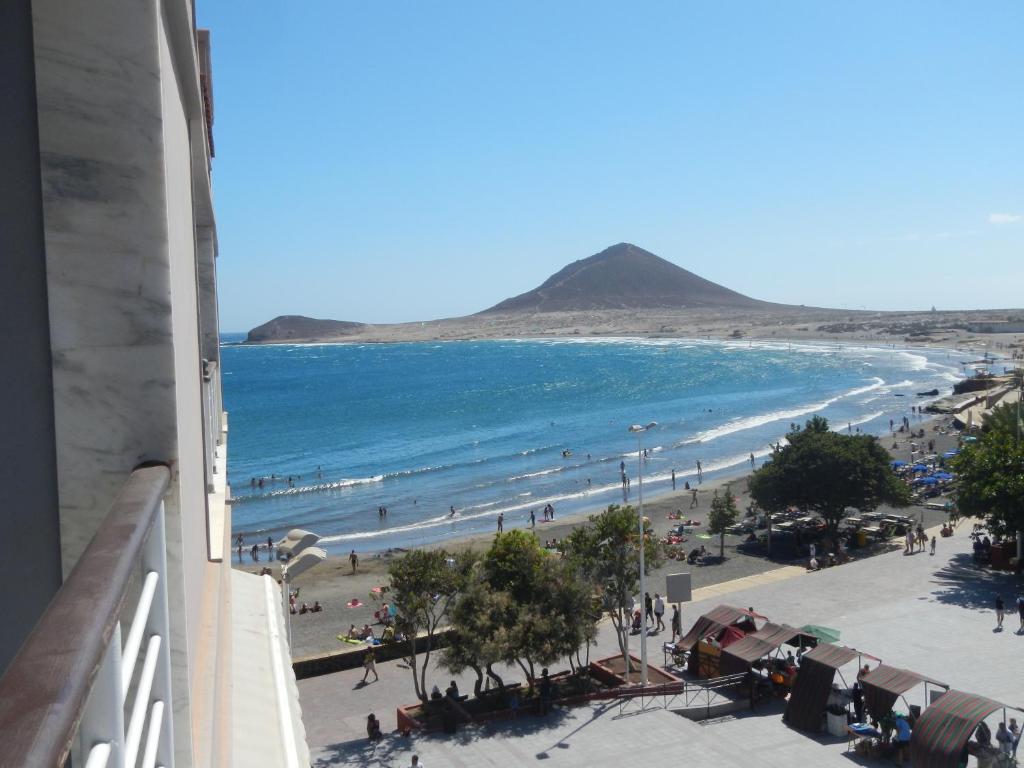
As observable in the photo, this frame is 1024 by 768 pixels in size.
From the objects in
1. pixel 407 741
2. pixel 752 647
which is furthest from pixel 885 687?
pixel 407 741

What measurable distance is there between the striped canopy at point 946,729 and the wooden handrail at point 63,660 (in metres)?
12.9

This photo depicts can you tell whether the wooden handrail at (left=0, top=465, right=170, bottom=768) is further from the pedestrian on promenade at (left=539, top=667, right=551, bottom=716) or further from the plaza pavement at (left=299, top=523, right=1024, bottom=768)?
the pedestrian on promenade at (left=539, top=667, right=551, bottom=716)

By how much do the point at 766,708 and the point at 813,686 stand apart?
159cm

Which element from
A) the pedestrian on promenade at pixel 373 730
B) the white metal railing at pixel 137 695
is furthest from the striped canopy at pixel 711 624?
the white metal railing at pixel 137 695

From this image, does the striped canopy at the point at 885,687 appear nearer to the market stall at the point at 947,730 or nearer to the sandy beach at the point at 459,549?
the market stall at the point at 947,730

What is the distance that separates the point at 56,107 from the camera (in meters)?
2.14

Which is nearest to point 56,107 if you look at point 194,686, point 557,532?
point 194,686

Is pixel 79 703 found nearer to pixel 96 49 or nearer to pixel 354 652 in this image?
pixel 96 49

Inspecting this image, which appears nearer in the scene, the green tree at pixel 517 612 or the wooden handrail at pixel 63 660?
the wooden handrail at pixel 63 660

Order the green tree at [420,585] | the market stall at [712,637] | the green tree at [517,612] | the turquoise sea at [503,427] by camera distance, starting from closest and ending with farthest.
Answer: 1. the green tree at [517,612]
2. the green tree at [420,585]
3. the market stall at [712,637]
4. the turquoise sea at [503,427]

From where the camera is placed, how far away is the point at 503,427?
71.8 m

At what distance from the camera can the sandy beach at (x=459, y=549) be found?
25547 mm

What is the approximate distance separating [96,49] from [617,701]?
614 inches

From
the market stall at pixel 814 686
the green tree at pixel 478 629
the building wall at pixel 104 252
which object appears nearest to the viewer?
Result: the building wall at pixel 104 252
